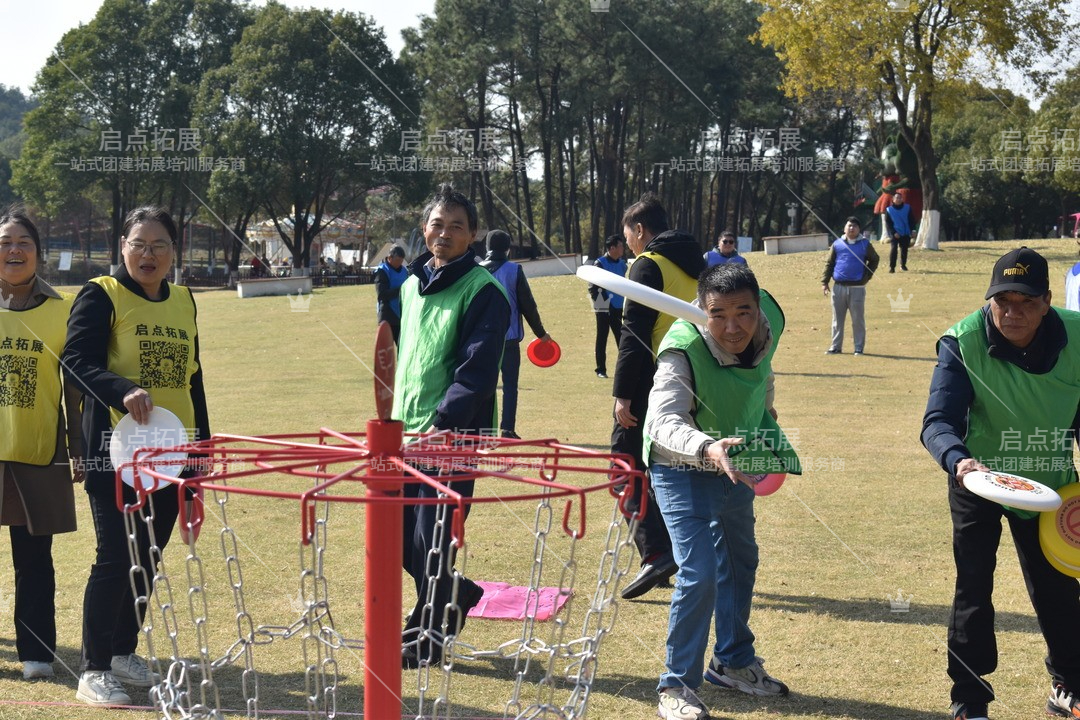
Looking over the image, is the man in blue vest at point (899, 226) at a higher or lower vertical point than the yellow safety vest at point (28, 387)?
higher

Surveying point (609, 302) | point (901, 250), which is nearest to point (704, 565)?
point (609, 302)

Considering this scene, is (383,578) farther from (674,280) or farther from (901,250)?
(901,250)

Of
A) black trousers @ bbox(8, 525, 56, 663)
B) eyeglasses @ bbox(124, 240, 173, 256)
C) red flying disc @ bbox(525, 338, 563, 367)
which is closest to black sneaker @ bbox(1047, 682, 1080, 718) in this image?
eyeglasses @ bbox(124, 240, 173, 256)

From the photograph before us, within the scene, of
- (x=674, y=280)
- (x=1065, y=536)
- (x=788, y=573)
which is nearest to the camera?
(x=1065, y=536)

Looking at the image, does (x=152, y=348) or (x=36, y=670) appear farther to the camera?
(x=36, y=670)

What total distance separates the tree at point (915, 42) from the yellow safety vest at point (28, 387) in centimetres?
2834

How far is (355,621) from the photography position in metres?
5.73

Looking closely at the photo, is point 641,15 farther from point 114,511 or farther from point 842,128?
point 114,511

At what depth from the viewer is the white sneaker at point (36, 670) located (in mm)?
4891

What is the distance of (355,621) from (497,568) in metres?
1.22

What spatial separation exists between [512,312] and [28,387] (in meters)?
6.57

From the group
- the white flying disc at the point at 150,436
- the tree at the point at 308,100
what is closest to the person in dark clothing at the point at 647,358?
the white flying disc at the point at 150,436

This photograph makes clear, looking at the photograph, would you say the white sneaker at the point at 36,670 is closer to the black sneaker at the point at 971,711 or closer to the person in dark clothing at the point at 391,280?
the black sneaker at the point at 971,711

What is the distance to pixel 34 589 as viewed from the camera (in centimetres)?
507
